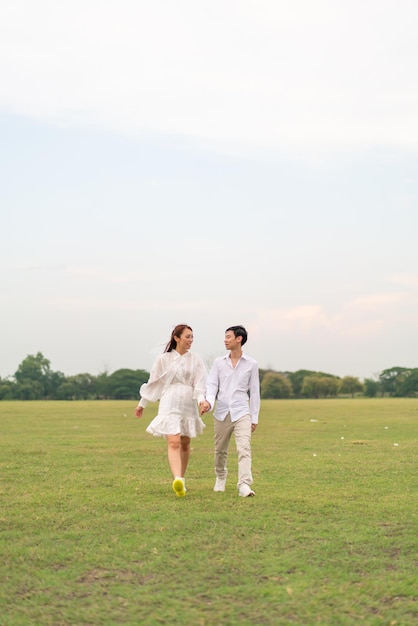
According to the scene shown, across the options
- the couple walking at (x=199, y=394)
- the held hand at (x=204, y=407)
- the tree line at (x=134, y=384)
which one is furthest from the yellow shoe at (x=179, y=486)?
the tree line at (x=134, y=384)

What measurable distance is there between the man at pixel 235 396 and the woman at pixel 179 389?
241mm

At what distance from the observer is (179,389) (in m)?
Answer: 10.6

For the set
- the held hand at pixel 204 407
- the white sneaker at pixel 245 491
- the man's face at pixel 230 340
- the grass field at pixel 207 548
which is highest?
the man's face at pixel 230 340

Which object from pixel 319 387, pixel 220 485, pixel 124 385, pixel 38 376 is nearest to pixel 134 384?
pixel 124 385

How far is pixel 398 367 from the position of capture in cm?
14100

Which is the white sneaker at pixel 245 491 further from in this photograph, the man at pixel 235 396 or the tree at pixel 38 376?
the tree at pixel 38 376

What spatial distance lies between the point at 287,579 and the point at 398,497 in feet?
15.6

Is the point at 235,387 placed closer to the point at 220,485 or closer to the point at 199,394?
the point at 199,394

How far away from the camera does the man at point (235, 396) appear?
10273 mm

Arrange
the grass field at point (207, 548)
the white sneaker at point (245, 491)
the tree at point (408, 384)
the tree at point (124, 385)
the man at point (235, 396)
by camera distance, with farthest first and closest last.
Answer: the tree at point (408, 384), the tree at point (124, 385), the man at point (235, 396), the white sneaker at point (245, 491), the grass field at point (207, 548)

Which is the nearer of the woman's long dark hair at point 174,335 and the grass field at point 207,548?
the grass field at point 207,548

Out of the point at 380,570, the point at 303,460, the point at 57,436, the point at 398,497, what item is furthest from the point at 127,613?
the point at 57,436

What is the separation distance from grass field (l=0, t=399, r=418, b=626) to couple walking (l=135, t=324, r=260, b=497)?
0.69 m

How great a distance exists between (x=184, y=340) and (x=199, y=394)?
0.77 meters
